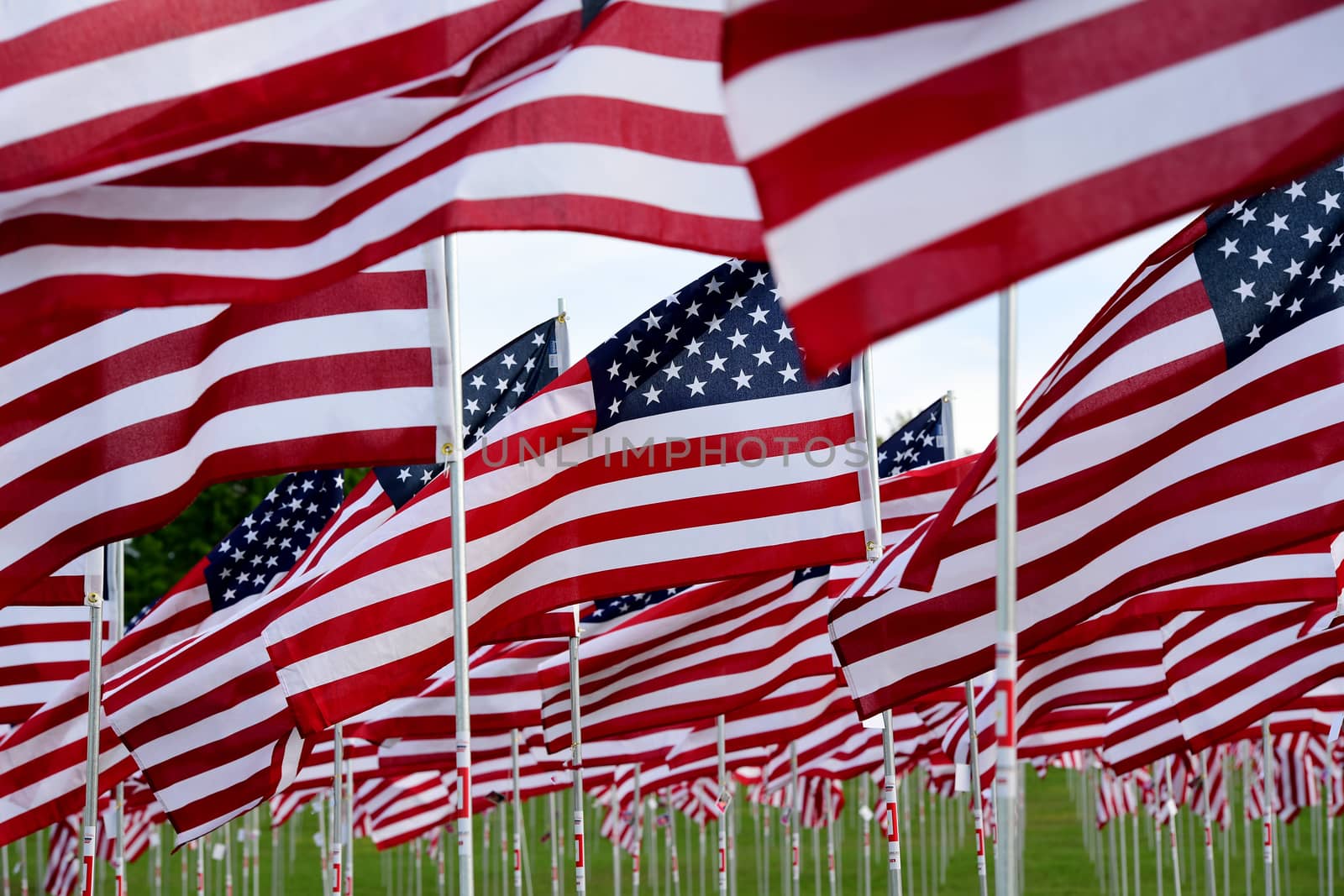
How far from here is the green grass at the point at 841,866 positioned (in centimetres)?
2859

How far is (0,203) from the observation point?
5.62 meters

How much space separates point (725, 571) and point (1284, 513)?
310 cm

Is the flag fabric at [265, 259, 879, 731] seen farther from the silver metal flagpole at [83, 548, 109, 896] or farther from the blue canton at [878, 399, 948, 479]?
the blue canton at [878, 399, 948, 479]

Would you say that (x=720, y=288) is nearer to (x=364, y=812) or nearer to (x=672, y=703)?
(x=672, y=703)

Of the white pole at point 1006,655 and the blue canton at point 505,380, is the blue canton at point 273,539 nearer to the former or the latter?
the blue canton at point 505,380

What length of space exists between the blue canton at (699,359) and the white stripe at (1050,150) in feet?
18.4

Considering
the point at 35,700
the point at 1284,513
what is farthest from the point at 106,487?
the point at 35,700

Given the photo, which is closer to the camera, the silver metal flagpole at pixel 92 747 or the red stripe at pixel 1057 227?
the red stripe at pixel 1057 227

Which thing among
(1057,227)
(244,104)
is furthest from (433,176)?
(1057,227)

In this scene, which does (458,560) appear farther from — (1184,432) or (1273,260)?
(1273,260)

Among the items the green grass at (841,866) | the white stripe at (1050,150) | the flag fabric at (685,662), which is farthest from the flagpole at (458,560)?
the green grass at (841,866)

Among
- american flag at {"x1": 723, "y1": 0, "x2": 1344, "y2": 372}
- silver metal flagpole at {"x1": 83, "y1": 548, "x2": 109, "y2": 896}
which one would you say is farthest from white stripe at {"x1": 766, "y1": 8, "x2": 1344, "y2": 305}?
silver metal flagpole at {"x1": 83, "y1": 548, "x2": 109, "y2": 896}

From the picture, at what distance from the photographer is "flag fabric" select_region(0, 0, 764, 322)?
597 cm

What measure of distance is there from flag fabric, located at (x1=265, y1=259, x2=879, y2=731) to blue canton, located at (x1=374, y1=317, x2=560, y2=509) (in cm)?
237
